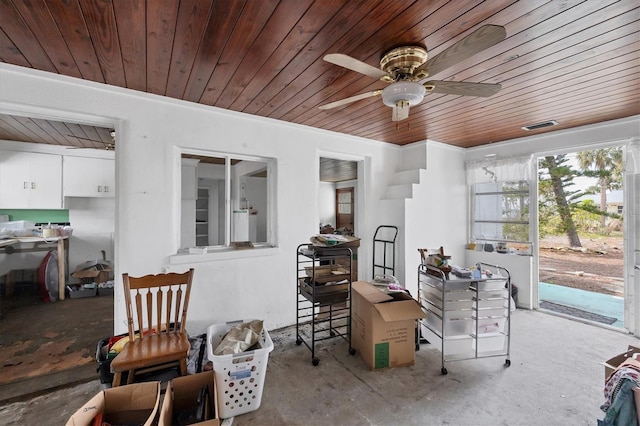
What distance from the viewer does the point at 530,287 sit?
3598 millimetres

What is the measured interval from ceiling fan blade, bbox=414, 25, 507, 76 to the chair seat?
2231 mm

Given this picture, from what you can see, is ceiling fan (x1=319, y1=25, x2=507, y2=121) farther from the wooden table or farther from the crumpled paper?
the wooden table

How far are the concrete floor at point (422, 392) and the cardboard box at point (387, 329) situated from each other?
0.29 feet

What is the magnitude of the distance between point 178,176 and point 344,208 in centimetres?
529

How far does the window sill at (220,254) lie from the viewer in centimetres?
241

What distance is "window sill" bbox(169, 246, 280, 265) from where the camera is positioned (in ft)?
7.91

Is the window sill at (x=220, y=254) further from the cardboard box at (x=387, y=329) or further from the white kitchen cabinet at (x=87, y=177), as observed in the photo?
the white kitchen cabinet at (x=87, y=177)

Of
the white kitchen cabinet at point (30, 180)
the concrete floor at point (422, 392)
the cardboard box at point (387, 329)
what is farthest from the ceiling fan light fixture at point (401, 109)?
the white kitchen cabinet at point (30, 180)

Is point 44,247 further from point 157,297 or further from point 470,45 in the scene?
point 470,45

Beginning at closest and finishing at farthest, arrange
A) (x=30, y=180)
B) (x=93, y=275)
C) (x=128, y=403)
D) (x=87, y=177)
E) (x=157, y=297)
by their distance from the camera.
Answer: (x=128, y=403)
(x=157, y=297)
(x=30, y=180)
(x=93, y=275)
(x=87, y=177)

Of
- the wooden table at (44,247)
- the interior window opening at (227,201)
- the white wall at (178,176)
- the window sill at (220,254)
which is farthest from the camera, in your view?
the wooden table at (44,247)

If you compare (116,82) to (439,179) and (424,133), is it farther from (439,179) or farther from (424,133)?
(439,179)

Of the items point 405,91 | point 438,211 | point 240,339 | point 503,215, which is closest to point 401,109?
point 405,91

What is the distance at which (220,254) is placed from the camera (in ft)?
8.59
